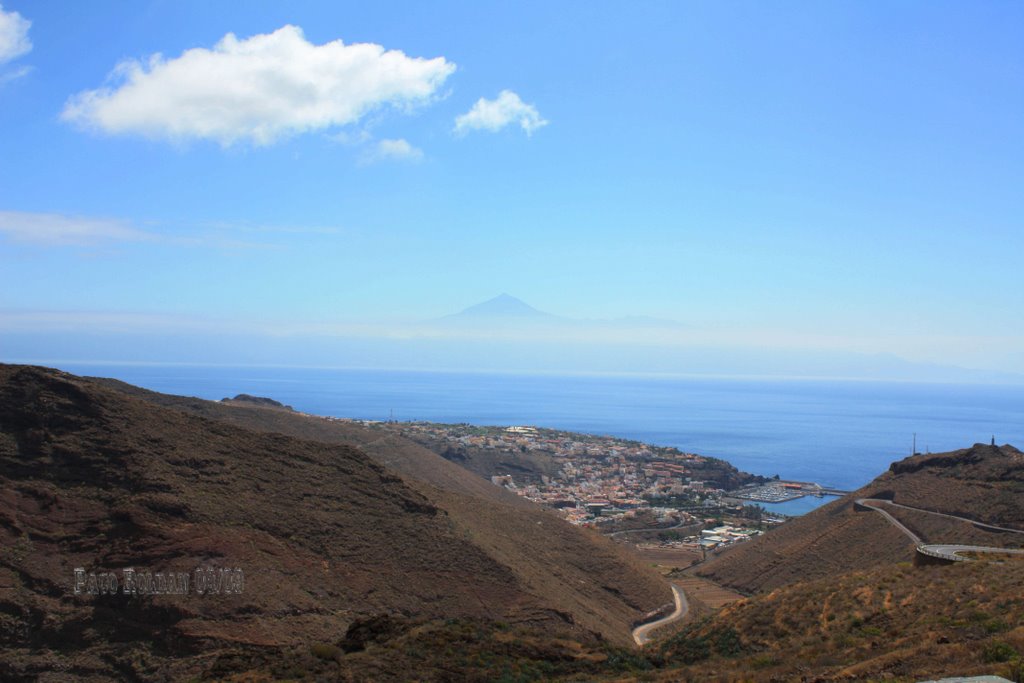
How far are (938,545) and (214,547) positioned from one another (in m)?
26.4

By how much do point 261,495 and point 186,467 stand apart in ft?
9.15

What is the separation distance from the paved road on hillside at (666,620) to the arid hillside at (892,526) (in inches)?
205

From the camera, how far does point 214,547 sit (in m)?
22.8

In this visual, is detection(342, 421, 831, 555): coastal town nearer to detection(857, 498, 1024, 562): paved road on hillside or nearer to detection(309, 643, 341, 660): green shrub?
detection(857, 498, 1024, 562): paved road on hillside

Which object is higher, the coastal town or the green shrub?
the green shrub

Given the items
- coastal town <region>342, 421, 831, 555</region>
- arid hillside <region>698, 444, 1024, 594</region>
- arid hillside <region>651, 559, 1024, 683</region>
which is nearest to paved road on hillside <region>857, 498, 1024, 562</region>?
arid hillside <region>698, 444, 1024, 594</region>

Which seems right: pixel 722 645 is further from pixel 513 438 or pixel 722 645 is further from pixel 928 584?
pixel 513 438

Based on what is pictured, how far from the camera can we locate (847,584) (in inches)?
881

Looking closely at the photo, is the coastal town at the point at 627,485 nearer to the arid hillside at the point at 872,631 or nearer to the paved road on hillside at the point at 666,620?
the paved road on hillside at the point at 666,620

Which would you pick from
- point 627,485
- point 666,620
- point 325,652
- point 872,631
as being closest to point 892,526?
point 666,620

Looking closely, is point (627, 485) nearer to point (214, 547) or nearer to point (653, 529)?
point (653, 529)

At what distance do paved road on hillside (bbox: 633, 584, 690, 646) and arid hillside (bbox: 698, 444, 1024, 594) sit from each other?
205 inches

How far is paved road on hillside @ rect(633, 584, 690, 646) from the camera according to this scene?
30450 mm

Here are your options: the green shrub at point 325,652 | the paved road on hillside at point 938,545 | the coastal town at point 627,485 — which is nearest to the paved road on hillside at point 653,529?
the coastal town at point 627,485
